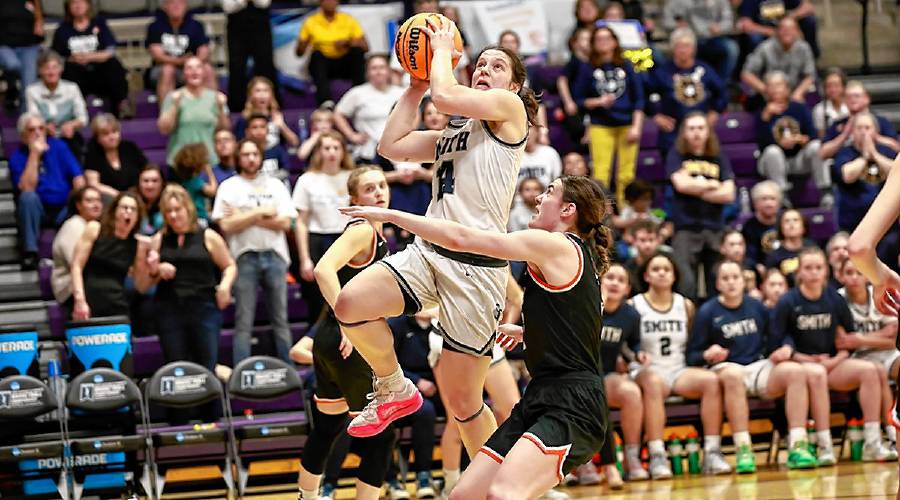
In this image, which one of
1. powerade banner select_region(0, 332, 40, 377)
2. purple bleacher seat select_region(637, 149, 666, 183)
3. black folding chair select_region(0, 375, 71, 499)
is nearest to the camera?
black folding chair select_region(0, 375, 71, 499)

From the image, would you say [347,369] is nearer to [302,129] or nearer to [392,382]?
[392,382]

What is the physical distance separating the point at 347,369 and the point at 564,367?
2.06 meters

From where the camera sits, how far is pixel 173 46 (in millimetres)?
12828

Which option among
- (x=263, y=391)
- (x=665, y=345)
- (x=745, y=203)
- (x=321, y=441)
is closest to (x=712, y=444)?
(x=665, y=345)

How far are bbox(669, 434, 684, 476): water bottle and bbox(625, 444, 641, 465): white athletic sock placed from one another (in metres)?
0.33

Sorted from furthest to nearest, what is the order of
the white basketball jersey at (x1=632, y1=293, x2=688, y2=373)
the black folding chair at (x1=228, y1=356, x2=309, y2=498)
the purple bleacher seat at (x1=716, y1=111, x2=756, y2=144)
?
1. the purple bleacher seat at (x1=716, y1=111, x2=756, y2=144)
2. the white basketball jersey at (x1=632, y1=293, x2=688, y2=373)
3. the black folding chair at (x1=228, y1=356, x2=309, y2=498)

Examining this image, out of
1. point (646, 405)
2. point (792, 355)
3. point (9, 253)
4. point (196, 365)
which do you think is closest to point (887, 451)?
point (792, 355)

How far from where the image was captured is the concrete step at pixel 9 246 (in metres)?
11.7

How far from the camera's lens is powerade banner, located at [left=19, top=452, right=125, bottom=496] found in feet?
30.5

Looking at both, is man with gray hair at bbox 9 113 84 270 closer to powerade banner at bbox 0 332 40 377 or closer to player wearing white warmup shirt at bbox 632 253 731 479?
powerade banner at bbox 0 332 40 377

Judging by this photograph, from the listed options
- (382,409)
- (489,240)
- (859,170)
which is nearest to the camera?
(489,240)

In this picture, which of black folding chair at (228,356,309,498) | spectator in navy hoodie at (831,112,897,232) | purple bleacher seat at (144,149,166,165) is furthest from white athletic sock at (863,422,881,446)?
purple bleacher seat at (144,149,166,165)

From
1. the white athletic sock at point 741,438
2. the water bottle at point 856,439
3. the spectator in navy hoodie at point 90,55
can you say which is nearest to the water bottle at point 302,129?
the spectator in navy hoodie at point 90,55

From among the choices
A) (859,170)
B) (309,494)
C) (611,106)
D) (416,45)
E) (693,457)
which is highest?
(416,45)
